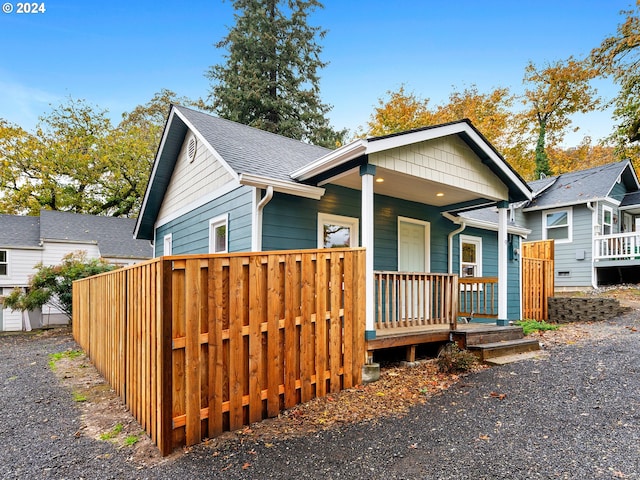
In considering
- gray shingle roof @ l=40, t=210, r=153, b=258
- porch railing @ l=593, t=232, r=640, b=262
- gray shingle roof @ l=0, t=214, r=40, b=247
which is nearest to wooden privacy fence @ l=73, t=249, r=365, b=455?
porch railing @ l=593, t=232, r=640, b=262

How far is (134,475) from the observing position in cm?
265

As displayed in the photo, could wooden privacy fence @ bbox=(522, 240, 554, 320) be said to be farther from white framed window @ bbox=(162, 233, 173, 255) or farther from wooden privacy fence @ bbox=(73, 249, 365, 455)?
white framed window @ bbox=(162, 233, 173, 255)

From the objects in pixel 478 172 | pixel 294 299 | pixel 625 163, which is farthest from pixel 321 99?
pixel 294 299

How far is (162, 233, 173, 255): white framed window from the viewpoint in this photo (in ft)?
32.6

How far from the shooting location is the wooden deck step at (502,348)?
5.53m

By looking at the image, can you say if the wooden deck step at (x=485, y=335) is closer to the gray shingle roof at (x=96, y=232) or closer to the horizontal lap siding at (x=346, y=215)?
the horizontal lap siding at (x=346, y=215)

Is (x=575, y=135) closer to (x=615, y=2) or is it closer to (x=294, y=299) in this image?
(x=615, y=2)

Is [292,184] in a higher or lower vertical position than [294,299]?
higher

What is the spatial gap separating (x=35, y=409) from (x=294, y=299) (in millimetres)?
3333

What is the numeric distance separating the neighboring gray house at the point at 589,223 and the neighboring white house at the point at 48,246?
17730 mm

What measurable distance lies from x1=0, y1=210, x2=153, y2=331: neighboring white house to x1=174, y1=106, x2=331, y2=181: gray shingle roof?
11.0 m

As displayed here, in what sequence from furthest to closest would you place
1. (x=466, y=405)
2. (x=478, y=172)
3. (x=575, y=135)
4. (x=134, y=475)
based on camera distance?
(x=575, y=135) → (x=478, y=172) → (x=466, y=405) → (x=134, y=475)

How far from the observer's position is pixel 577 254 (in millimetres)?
13695

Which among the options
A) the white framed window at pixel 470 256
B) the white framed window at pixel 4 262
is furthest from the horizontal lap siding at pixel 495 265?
the white framed window at pixel 4 262
